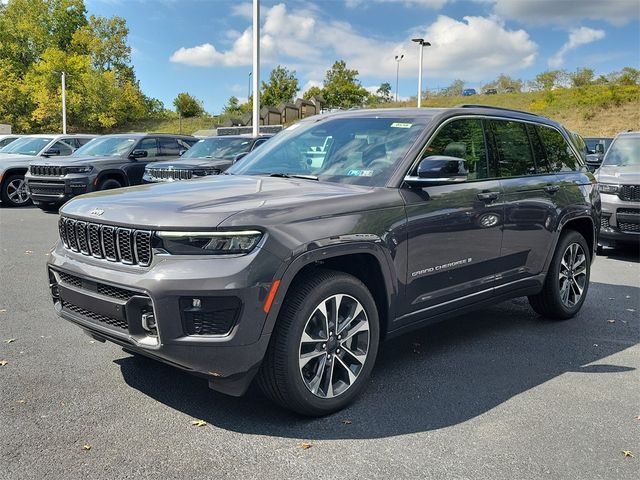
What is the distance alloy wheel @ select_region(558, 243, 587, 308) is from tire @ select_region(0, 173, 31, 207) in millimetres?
12739

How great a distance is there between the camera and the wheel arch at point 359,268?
3074 mm

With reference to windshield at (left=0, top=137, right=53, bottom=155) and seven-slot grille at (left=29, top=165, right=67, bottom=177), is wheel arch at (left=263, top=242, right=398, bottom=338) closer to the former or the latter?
seven-slot grille at (left=29, top=165, right=67, bottom=177)

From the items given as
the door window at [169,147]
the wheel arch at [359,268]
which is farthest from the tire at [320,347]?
the door window at [169,147]

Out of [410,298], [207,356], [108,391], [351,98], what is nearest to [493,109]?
[410,298]

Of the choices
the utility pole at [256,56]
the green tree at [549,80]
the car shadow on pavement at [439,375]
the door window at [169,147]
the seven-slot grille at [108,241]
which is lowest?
the car shadow on pavement at [439,375]

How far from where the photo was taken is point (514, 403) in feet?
12.1

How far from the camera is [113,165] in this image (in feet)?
40.5

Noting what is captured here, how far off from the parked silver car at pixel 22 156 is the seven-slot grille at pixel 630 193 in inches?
487

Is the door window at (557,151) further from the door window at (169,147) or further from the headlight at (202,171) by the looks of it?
the door window at (169,147)

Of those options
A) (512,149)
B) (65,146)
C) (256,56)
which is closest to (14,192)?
(65,146)

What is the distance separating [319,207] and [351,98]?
74.9 metres

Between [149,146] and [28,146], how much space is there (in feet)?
14.4

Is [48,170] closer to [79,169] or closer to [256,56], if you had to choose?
[79,169]

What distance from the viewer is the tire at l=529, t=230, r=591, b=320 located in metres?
5.35
